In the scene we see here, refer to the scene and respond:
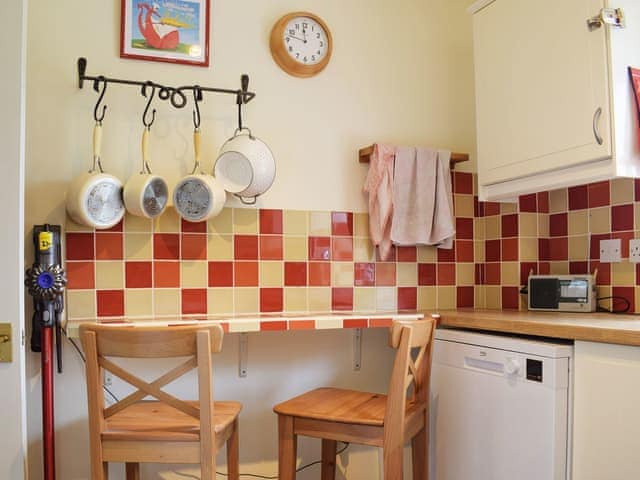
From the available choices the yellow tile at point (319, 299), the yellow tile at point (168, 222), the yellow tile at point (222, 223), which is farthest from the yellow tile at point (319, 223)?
the yellow tile at point (168, 222)

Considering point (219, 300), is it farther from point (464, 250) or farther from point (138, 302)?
point (464, 250)

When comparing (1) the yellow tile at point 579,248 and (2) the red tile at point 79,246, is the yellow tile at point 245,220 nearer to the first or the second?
(2) the red tile at point 79,246

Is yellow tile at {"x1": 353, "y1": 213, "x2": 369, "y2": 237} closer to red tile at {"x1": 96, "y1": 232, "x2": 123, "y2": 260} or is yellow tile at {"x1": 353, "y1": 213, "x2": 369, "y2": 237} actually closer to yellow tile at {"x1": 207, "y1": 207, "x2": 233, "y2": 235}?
yellow tile at {"x1": 207, "y1": 207, "x2": 233, "y2": 235}

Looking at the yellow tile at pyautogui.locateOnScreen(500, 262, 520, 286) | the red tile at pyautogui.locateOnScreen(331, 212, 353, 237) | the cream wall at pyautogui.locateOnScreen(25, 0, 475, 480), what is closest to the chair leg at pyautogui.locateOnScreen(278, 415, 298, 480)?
the cream wall at pyautogui.locateOnScreen(25, 0, 475, 480)

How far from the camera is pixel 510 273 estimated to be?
251 centimetres

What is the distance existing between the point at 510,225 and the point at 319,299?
0.92m

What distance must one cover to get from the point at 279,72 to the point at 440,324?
4.06 ft

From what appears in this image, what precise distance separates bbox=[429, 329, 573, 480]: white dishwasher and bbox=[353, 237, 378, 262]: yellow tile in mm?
480

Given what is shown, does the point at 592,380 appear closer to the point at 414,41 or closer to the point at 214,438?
the point at 214,438

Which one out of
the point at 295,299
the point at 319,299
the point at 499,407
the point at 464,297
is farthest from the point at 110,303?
the point at 464,297

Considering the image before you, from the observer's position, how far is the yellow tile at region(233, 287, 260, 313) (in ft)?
7.41

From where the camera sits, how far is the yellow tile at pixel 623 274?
212cm

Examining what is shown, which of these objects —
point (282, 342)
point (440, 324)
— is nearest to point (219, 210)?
point (282, 342)

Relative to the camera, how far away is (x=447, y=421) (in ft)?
6.81
